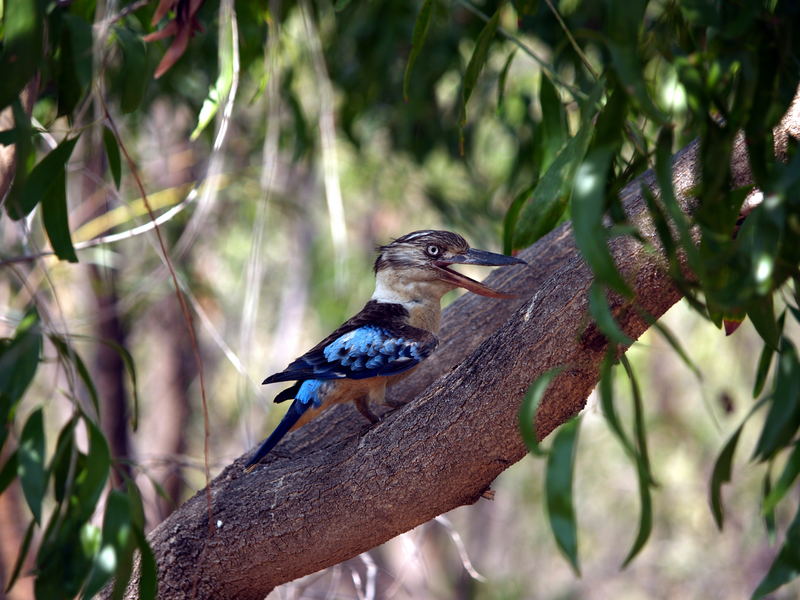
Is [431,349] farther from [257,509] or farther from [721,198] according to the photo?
[721,198]

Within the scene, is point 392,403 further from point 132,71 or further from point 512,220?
point 132,71

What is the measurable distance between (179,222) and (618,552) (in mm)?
6324

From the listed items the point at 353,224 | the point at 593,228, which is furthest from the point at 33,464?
the point at 353,224

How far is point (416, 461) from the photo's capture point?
1910 millimetres

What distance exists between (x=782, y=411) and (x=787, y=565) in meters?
0.24

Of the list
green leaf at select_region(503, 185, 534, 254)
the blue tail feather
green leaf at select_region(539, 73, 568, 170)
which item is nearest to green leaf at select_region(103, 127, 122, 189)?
the blue tail feather

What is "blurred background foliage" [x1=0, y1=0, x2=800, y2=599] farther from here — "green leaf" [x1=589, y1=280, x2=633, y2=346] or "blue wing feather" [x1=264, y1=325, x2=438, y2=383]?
"blue wing feather" [x1=264, y1=325, x2=438, y2=383]

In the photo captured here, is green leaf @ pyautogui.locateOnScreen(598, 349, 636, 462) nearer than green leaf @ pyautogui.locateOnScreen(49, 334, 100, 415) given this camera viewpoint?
Yes

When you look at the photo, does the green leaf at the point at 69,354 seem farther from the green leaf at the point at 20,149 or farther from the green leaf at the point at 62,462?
the green leaf at the point at 20,149

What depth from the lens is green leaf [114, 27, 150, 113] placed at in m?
2.01

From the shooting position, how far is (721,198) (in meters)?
1.39

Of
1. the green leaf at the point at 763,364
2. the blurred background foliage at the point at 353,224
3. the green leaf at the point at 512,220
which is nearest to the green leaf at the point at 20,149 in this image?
the blurred background foliage at the point at 353,224

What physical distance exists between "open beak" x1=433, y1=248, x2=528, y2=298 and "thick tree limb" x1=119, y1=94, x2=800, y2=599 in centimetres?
35

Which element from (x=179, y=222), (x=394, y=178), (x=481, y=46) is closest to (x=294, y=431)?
(x=481, y=46)
